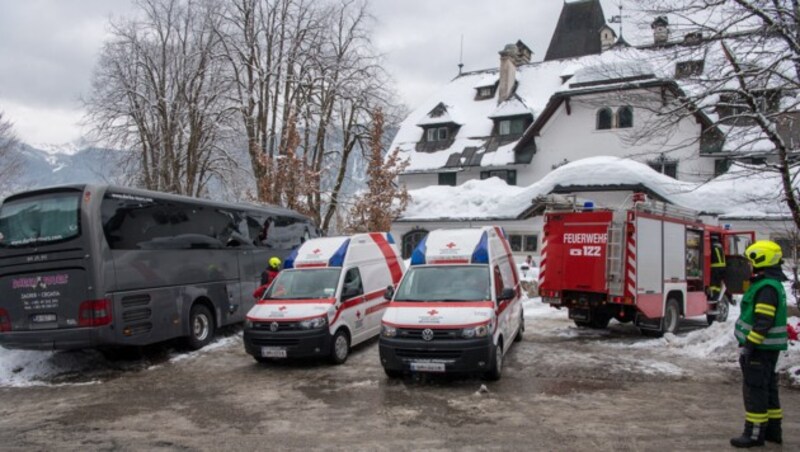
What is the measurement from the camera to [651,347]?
40.0 feet

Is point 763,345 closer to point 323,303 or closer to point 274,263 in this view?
point 323,303

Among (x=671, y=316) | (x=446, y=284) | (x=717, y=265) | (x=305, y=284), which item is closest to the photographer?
(x=446, y=284)

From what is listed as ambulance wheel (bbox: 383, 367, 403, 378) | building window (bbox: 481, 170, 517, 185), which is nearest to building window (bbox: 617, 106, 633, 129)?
building window (bbox: 481, 170, 517, 185)

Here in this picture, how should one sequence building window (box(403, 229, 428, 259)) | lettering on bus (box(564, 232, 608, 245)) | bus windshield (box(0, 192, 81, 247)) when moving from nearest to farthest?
bus windshield (box(0, 192, 81, 247))
lettering on bus (box(564, 232, 608, 245))
building window (box(403, 229, 428, 259))

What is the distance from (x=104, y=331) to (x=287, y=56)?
23.0 meters

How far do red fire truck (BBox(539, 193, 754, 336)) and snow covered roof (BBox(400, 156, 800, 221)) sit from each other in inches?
A: 422

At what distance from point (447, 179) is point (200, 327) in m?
26.7

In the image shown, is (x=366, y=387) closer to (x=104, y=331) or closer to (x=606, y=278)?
(x=104, y=331)

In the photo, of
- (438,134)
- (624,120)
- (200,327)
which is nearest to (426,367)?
(200,327)

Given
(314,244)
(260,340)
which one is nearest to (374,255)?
(314,244)

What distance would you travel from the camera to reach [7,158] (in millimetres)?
31297

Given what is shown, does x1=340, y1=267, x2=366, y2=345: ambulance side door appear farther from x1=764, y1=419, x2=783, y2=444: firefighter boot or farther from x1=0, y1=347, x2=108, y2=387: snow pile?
x1=764, y1=419, x2=783, y2=444: firefighter boot

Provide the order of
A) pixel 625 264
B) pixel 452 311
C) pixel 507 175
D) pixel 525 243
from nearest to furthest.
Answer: pixel 452 311 < pixel 625 264 < pixel 525 243 < pixel 507 175

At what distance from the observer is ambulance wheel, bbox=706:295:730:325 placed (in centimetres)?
1566
